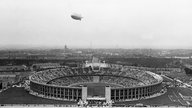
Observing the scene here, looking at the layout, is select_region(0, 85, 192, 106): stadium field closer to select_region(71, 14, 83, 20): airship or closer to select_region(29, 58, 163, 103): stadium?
select_region(29, 58, 163, 103): stadium

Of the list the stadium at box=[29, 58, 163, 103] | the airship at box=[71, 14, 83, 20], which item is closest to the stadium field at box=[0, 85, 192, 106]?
the stadium at box=[29, 58, 163, 103]

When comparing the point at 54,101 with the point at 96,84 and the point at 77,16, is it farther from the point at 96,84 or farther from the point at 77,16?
the point at 96,84

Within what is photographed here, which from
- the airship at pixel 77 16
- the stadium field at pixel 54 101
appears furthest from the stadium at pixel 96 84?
the airship at pixel 77 16

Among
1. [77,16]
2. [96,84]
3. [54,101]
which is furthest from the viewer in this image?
[96,84]

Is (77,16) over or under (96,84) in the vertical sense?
over

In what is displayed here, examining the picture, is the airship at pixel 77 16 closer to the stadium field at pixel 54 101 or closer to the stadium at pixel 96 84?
the stadium at pixel 96 84

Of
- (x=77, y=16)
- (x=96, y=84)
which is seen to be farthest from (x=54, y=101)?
(x=96, y=84)

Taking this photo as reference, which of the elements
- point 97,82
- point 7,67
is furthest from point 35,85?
point 7,67

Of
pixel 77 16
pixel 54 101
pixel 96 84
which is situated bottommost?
pixel 54 101
